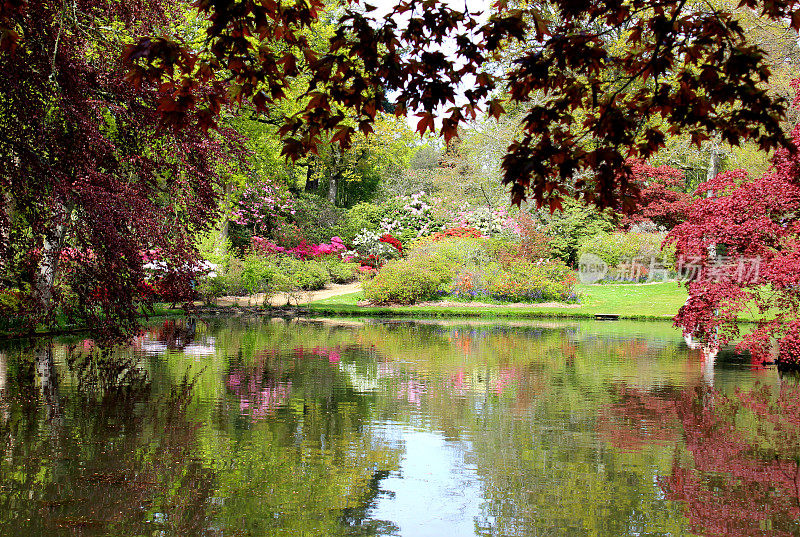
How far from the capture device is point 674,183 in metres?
31.7

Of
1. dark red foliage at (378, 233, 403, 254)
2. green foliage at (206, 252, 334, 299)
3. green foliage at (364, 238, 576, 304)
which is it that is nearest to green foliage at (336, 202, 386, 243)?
dark red foliage at (378, 233, 403, 254)

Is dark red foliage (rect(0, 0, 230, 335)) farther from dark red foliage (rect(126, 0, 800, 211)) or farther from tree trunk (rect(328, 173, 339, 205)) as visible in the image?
tree trunk (rect(328, 173, 339, 205))

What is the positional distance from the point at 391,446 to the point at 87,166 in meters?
4.99

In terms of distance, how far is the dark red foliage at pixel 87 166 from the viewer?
723 centimetres

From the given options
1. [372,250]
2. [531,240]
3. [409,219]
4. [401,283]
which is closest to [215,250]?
[401,283]

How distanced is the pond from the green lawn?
30.0ft

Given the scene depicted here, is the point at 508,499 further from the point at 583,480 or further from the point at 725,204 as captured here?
the point at 725,204

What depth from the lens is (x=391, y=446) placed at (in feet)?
18.2

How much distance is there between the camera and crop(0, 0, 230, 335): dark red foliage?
723 cm

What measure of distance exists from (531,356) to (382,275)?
35.8ft

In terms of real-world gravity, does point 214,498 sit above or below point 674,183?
below

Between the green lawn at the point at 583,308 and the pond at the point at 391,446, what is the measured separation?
30.0 ft

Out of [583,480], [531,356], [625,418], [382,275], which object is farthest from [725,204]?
[382,275]

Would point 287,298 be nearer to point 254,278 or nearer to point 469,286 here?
point 254,278
